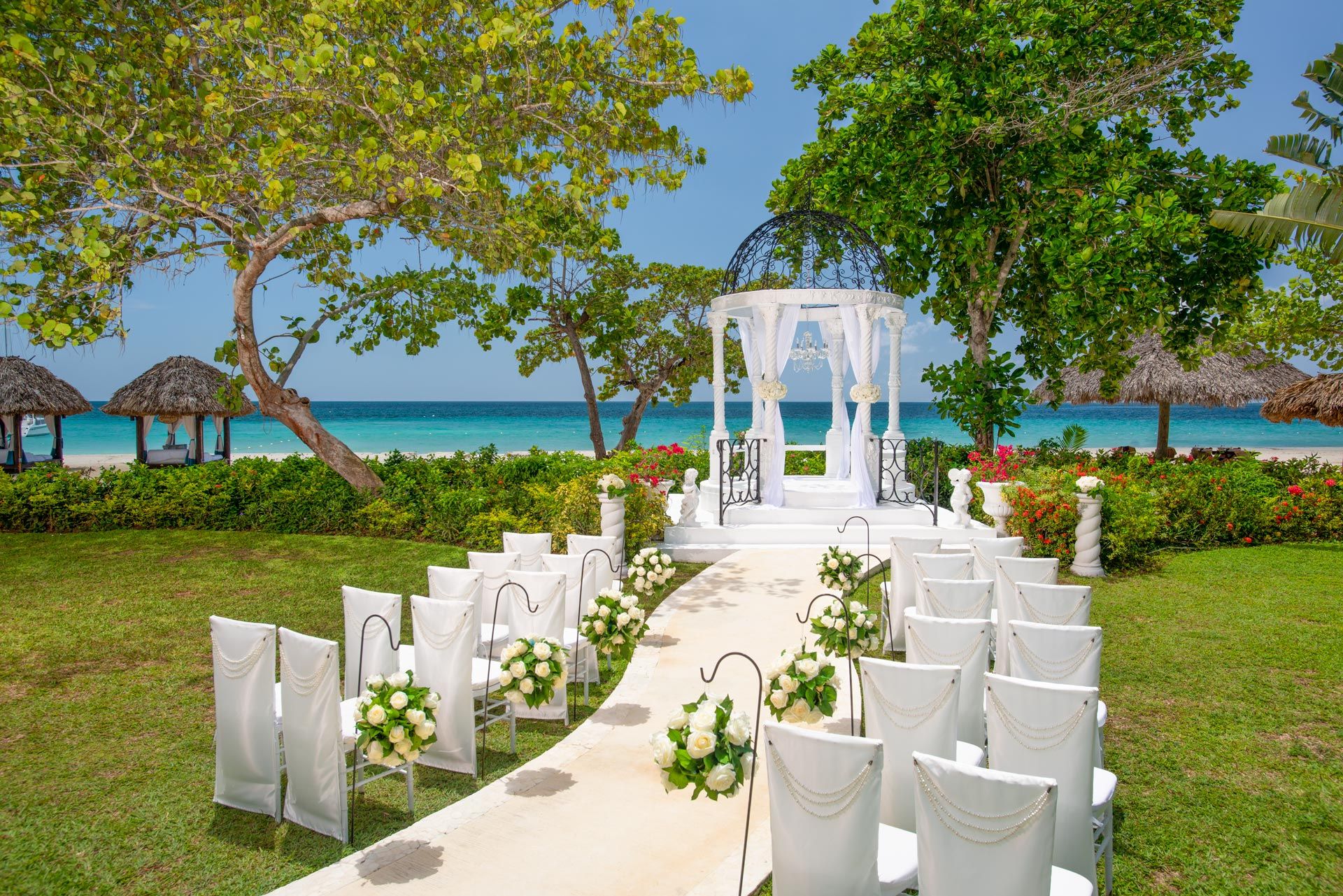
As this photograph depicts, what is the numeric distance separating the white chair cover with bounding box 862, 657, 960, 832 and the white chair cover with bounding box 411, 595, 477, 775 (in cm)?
233

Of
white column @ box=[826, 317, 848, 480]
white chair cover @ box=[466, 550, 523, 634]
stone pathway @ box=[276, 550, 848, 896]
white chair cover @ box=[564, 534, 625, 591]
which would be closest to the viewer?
stone pathway @ box=[276, 550, 848, 896]

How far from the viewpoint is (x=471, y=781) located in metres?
4.77

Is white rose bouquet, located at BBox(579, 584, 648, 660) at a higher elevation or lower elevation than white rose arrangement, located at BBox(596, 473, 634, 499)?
lower

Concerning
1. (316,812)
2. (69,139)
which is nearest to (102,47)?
(69,139)

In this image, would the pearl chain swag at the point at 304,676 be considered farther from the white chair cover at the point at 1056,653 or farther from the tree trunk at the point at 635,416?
the tree trunk at the point at 635,416

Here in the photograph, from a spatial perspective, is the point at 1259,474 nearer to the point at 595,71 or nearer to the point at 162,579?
the point at 595,71

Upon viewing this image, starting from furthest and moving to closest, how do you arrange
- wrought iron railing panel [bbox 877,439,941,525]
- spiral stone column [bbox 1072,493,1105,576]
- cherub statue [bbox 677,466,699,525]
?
wrought iron railing panel [bbox 877,439,941,525] → cherub statue [bbox 677,466,699,525] → spiral stone column [bbox 1072,493,1105,576]

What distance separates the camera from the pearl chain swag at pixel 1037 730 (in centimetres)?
328

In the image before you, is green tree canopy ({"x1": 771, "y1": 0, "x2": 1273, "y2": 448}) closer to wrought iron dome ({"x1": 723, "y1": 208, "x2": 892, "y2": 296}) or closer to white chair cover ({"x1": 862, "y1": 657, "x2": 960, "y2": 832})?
wrought iron dome ({"x1": 723, "y1": 208, "x2": 892, "y2": 296})

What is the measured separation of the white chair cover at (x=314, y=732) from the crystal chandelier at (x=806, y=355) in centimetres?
1078

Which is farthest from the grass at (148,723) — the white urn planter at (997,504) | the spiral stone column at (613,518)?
the white urn planter at (997,504)

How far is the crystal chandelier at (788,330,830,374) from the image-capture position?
1392 centimetres

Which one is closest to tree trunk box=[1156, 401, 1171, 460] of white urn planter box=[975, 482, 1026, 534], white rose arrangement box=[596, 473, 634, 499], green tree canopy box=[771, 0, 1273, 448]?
green tree canopy box=[771, 0, 1273, 448]

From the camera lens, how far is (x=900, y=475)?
1372cm
